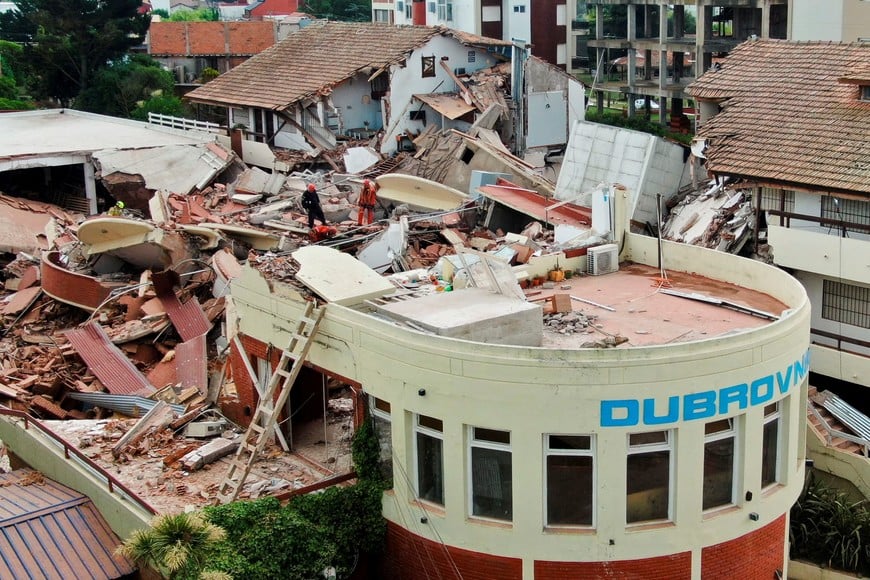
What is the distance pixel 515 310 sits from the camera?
21.8m

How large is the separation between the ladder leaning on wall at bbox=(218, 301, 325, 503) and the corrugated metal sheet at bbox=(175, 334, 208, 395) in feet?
21.0

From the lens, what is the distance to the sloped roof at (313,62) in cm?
5141

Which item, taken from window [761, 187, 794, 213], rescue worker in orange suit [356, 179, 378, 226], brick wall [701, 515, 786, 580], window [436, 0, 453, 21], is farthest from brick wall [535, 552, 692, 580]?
window [436, 0, 453, 21]

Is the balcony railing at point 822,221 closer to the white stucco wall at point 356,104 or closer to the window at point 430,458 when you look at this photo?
the window at point 430,458

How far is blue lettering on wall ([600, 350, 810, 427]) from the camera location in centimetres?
2002

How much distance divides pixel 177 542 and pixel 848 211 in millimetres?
19776

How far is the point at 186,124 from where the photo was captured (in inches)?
2248

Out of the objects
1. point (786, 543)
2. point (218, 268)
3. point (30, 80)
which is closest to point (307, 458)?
point (786, 543)

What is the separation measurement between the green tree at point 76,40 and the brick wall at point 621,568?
188 feet

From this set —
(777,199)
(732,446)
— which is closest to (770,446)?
(732,446)

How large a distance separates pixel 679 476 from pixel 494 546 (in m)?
3.35

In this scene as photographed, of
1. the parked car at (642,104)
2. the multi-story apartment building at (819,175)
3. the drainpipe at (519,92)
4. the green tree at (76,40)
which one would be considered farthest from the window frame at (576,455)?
the parked car at (642,104)

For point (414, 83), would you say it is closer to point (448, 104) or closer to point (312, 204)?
point (448, 104)

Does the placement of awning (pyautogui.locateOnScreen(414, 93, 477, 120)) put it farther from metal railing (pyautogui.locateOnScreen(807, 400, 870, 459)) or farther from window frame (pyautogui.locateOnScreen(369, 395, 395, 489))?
window frame (pyautogui.locateOnScreen(369, 395, 395, 489))
